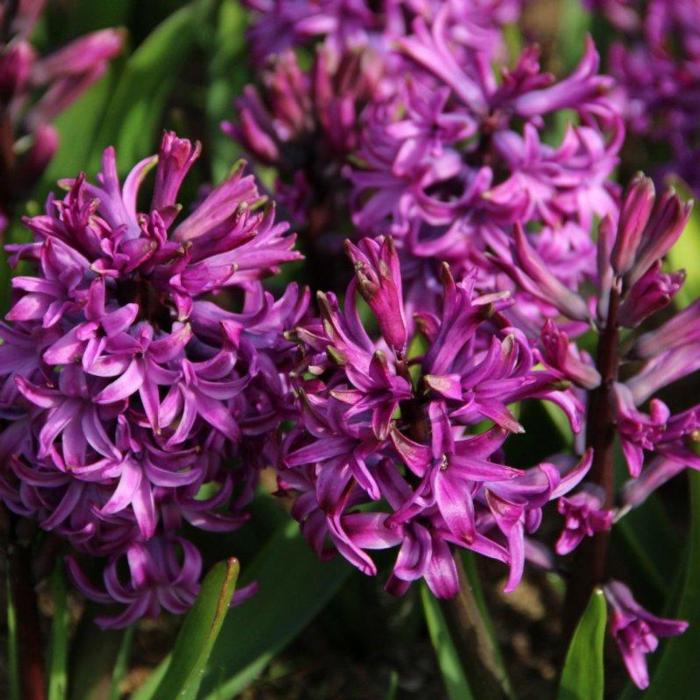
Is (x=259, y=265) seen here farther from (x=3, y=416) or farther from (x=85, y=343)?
(x=3, y=416)

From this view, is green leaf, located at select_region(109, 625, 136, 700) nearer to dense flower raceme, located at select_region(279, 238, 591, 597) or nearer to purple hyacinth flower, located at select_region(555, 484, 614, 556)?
dense flower raceme, located at select_region(279, 238, 591, 597)

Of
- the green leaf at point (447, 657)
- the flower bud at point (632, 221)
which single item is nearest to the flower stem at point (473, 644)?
the green leaf at point (447, 657)

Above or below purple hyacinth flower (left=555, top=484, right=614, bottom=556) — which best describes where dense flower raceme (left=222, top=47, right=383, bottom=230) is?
above

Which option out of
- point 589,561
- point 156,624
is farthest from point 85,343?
point 156,624

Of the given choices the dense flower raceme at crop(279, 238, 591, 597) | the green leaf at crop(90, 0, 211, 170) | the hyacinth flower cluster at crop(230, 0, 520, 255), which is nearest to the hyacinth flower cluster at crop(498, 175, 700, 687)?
the dense flower raceme at crop(279, 238, 591, 597)

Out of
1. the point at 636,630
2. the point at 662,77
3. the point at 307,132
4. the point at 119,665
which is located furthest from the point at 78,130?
the point at 636,630

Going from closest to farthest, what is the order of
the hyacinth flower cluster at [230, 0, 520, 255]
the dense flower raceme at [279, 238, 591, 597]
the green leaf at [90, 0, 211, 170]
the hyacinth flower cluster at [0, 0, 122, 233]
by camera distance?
the dense flower raceme at [279, 238, 591, 597]
the hyacinth flower cluster at [230, 0, 520, 255]
the hyacinth flower cluster at [0, 0, 122, 233]
the green leaf at [90, 0, 211, 170]
